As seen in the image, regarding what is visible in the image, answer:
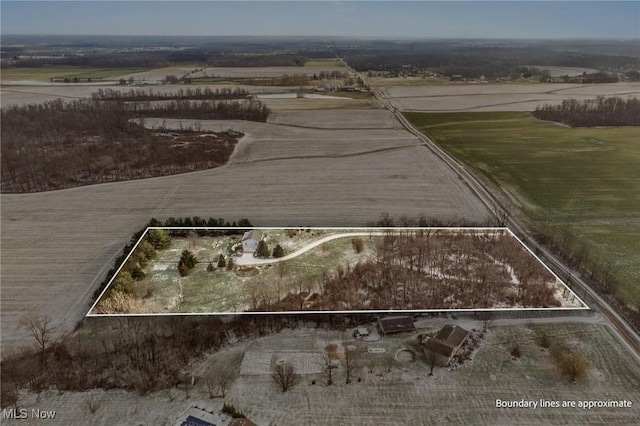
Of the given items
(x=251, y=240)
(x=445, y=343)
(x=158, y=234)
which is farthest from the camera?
(x=158, y=234)

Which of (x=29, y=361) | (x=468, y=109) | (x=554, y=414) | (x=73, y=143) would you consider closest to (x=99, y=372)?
(x=29, y=361)

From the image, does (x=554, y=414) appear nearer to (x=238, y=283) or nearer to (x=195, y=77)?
(x=238, y=283)

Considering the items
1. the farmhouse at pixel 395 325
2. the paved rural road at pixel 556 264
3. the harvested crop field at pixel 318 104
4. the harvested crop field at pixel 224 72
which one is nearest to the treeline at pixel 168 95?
the harvested crop field at pixel 318 104

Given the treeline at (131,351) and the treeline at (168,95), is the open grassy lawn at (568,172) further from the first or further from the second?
the treeline at (168,95)

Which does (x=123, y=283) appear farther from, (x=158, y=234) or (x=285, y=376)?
(x=285, y=376)

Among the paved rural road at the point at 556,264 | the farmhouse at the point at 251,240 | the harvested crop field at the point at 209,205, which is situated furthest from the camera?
the farmhouse at the point at 251,240

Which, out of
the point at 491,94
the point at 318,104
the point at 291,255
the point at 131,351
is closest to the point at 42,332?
the point at 131,351

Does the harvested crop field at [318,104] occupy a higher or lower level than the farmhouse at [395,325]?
higher

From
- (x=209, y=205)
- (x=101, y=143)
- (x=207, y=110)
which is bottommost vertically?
(x=209, y=205)
